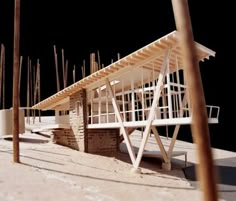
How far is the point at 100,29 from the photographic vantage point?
2889 centimetres

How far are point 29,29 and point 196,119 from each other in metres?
29.2

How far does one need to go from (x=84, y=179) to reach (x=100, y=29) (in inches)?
871

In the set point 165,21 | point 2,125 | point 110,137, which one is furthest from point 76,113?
point 165,21

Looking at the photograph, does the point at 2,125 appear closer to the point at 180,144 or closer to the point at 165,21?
the point at 180,144

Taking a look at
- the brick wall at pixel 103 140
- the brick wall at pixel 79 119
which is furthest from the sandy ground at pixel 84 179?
the brick wall at pixel 103 140

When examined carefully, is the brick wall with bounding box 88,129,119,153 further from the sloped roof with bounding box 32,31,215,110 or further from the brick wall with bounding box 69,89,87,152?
the sloped roof with bounding box 32,31,215,110

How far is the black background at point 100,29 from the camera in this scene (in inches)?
939

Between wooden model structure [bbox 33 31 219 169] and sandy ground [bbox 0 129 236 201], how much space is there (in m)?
1.08

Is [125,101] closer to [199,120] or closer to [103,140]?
[103,140]

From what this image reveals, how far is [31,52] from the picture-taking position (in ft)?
98.4

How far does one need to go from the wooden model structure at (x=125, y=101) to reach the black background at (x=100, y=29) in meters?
11.1

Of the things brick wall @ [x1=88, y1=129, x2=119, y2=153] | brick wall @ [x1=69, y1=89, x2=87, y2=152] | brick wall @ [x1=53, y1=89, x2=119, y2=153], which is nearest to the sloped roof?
brick wall @ [x1=69, y1=89, x2=87, y2=152]

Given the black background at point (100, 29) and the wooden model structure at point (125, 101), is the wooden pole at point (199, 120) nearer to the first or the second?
the wooden model structure at point (125, 101)

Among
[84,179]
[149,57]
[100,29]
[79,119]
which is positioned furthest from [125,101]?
[100,29]
